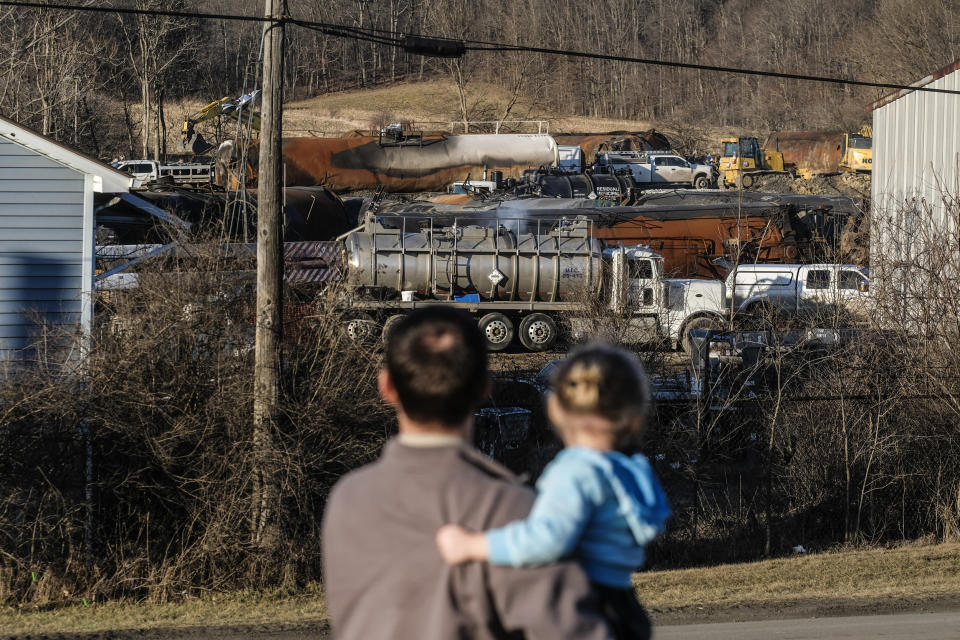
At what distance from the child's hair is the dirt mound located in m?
46.7

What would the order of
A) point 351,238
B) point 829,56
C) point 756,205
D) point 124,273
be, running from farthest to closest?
point 829,56
point 756,205
point 351,238
point 124,273

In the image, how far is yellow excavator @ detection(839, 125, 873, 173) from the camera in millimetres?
51787

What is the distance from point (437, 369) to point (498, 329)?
20.7 m

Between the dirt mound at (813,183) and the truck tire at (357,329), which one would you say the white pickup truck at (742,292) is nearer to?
the truck tire at (357,329)

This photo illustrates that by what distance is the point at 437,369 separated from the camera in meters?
2.40

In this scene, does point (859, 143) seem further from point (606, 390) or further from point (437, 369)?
point (437, 369)

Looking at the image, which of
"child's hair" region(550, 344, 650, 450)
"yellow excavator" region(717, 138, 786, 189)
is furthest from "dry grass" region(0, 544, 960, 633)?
"yellow excavator" region(717, 138, 786, 189)

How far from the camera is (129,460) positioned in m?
10.5

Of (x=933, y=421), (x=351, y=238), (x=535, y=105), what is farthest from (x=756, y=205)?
(x=535, y=105)

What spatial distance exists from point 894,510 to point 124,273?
10.3 meters

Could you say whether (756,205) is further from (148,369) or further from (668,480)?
(148,369)

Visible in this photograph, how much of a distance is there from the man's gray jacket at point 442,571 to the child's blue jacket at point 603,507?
0.24 ft

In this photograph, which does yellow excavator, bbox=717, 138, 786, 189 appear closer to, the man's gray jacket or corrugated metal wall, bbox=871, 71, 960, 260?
corrugated metal wall, bbox=871, 71, 960, 260

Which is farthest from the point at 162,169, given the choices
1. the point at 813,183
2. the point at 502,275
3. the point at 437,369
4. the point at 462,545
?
the point at 462,545
